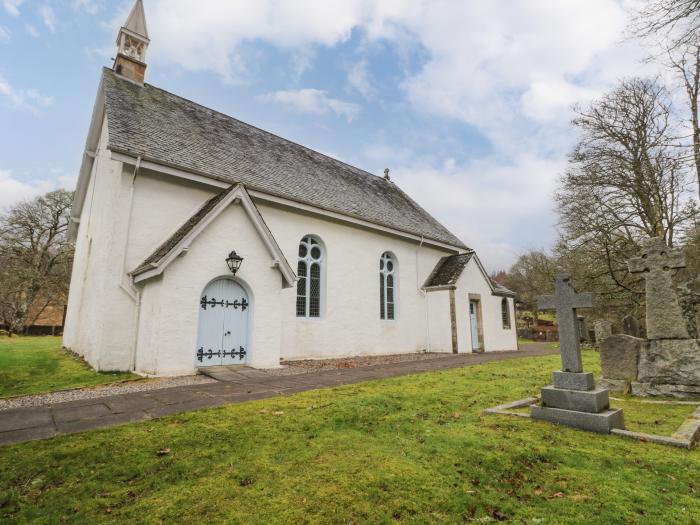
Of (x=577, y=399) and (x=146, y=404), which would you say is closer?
(x=577, y=399)

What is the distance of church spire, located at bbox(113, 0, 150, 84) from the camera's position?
14.4 m

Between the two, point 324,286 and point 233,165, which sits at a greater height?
point 233,165

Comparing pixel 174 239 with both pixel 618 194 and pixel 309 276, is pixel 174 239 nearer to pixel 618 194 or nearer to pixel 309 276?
pixel 309 276

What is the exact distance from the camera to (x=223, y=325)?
995 cm

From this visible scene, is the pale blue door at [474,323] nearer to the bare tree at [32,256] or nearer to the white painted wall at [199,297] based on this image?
the white painted wall at [199,297]

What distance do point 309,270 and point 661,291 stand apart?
10.2 meters

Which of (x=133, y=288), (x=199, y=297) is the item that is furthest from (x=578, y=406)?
(x=133, y=288)

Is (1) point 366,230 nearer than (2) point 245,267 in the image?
No

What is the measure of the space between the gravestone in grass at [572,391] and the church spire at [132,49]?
55.7 ft

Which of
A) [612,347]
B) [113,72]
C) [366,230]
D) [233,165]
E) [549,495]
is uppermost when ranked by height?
[113,72]

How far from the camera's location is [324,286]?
13.8 meters

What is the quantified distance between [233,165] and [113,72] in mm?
6759

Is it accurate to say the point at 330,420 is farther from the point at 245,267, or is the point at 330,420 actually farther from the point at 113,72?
the point at 113,72

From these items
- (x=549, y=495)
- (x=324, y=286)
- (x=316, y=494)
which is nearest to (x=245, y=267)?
(x=324, y=286)
